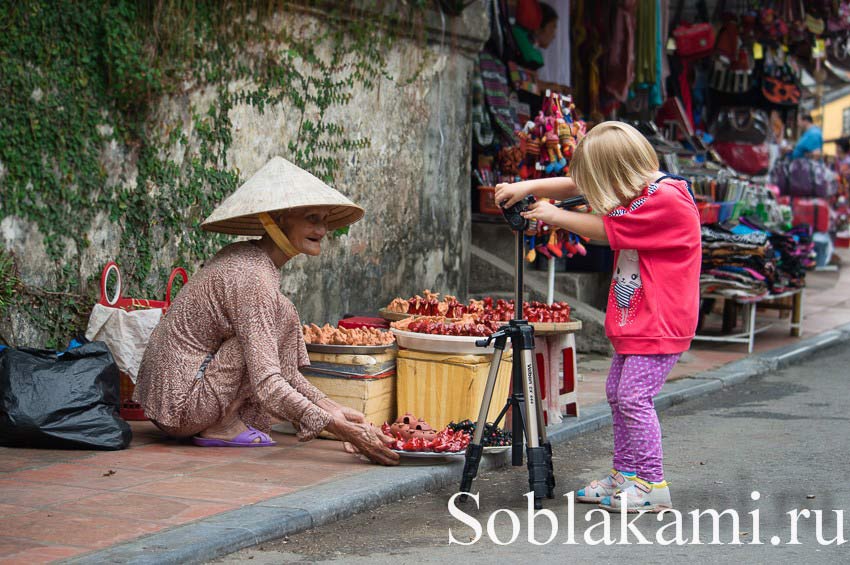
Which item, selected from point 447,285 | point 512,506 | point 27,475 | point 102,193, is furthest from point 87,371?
point 447,285

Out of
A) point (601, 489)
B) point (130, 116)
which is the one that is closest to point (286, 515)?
point (601, 489)

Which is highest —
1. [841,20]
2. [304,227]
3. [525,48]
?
[841,20]

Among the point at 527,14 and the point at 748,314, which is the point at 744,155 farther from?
the point at 527,14

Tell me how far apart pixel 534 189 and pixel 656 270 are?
652mm

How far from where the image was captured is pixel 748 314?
40.0ft

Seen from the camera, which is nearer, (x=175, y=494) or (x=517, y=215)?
(x=175, y=494)

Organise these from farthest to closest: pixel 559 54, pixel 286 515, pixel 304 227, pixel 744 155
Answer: pixel 744 155 < pixel 559 54 < pixel 304 227 < pixel 286 515

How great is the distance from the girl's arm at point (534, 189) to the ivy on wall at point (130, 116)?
306cm

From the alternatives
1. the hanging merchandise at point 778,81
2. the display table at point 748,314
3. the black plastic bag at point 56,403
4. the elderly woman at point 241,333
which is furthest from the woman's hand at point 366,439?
the hanging merchandise at point 778,81

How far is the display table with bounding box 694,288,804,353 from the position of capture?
11312 millimetres

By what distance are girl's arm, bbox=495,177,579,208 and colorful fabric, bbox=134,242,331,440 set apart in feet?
4.70

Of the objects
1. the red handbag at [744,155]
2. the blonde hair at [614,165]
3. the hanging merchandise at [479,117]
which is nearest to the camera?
the blonde hair at [614,165]

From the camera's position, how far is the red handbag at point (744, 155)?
58.3ft

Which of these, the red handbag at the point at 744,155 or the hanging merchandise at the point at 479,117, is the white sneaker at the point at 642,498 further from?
the red handbag at the point at 744,155
